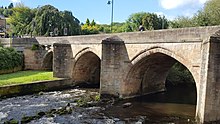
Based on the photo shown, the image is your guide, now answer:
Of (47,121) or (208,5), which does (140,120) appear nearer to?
(47,121)

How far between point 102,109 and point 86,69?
10.7m

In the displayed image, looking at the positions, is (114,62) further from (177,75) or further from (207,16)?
(207,16)

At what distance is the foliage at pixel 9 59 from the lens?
1051 inches

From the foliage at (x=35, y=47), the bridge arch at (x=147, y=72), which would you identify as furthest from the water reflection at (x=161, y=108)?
the foliage at (x=35, y=47)

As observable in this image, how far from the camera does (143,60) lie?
62.2 feet

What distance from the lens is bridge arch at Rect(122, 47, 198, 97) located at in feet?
60.0

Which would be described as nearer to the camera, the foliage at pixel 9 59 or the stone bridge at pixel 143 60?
the stone bridge at pixel 143 60

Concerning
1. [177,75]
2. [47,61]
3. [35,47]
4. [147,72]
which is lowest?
[177,75]

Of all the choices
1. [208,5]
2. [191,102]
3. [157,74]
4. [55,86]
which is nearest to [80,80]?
[55,86]

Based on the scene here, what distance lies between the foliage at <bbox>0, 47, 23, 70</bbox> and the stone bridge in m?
3.41

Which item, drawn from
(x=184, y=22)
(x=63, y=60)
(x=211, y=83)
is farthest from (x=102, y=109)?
(x=184, y=22)

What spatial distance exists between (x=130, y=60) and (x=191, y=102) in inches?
223

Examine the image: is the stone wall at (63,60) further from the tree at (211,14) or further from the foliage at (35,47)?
the tree at (211,14)

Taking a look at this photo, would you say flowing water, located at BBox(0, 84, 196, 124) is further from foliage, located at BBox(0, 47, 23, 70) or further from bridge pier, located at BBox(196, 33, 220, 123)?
foliage, located at BBox(0, 47, 23, 70)
